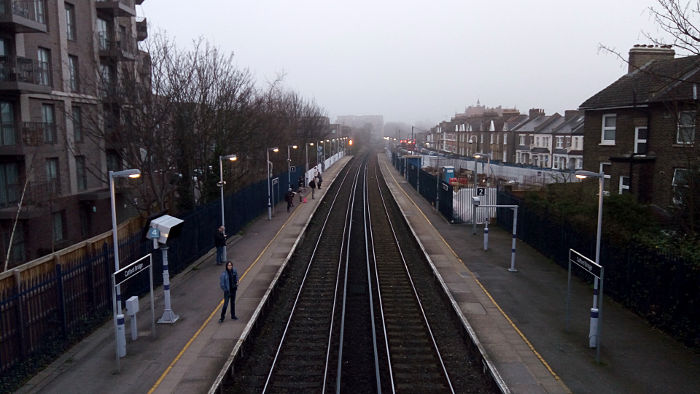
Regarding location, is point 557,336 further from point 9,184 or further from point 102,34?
point 102,34

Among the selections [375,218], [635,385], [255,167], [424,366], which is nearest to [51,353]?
[424,366]

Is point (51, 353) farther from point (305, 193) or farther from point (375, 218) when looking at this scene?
point (305, 193)

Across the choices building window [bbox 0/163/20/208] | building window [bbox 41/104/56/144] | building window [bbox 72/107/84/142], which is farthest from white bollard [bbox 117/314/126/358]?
building window [bbox 72/107/84/142]

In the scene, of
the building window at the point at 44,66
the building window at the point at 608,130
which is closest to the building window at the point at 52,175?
the building window at the point at 44,66

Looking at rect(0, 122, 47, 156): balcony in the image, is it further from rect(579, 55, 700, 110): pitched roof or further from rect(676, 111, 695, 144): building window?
rect(579, 55, 700, 110): pitched roof

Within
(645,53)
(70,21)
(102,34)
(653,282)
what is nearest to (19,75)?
(70,21)

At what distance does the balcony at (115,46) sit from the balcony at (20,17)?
3575 millimetres

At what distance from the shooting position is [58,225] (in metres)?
25.9

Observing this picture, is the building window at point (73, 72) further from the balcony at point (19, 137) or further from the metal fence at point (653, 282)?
the metal fence at point (653, 282)

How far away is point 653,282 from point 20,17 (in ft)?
83.5

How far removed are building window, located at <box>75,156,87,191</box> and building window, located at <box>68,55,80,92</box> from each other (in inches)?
148

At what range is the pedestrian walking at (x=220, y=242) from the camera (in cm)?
1984

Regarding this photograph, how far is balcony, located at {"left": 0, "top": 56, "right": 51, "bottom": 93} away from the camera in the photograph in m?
21.5

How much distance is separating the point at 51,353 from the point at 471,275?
1358 centimetres
